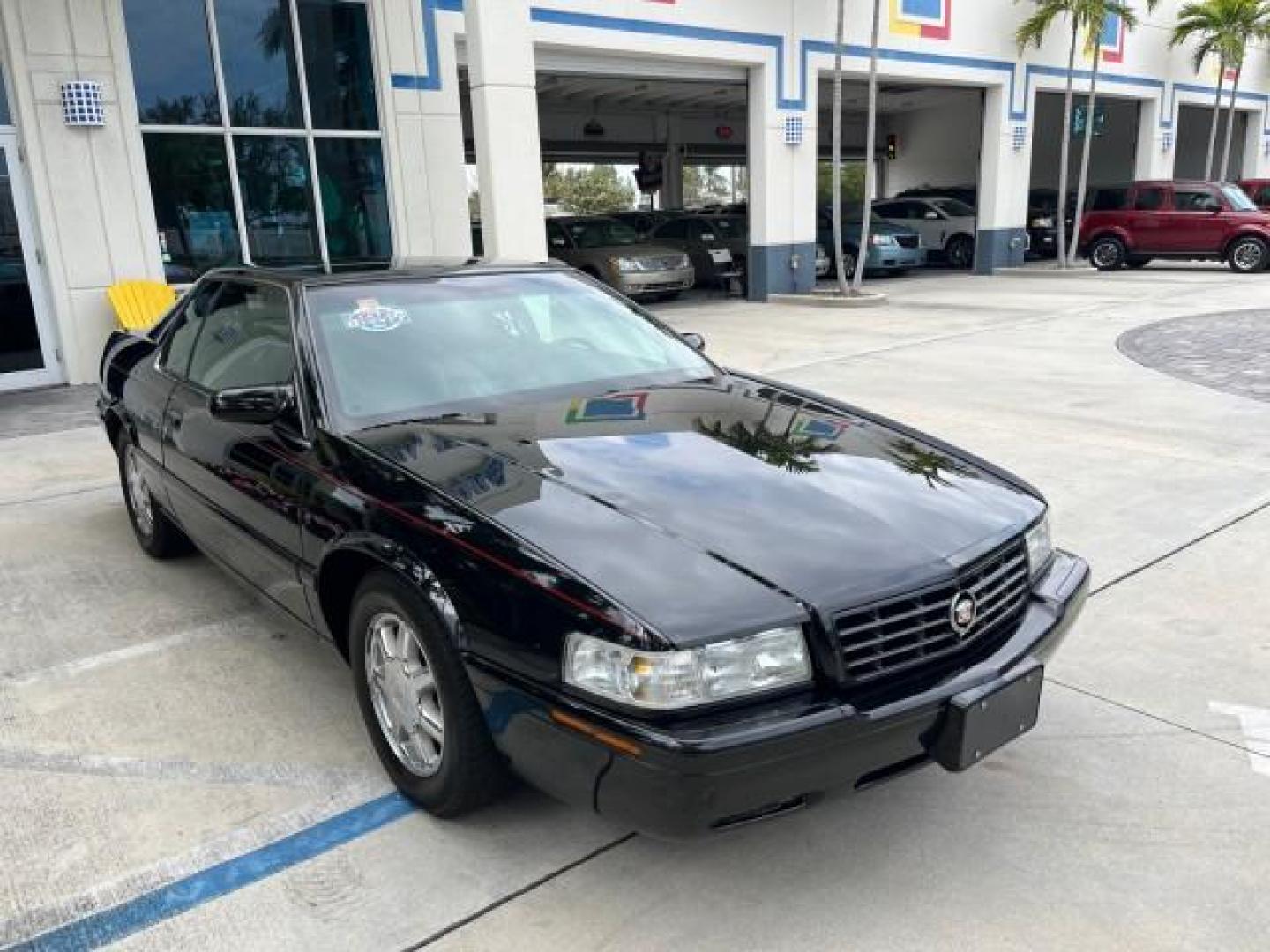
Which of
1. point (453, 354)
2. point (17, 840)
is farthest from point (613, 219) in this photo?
point (17, 840)

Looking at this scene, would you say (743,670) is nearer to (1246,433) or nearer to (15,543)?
(15,543)

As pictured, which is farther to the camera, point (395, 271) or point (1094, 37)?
point (1094, 37)

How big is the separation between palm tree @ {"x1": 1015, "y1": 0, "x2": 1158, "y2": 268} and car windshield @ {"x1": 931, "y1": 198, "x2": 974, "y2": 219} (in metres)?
2.01

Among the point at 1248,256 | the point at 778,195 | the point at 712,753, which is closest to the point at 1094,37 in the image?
the point at 1248,256

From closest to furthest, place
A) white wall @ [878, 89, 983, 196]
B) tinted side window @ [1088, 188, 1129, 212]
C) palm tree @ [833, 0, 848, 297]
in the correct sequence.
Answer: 1. palm tree @ [833, 0, 848, 297]
2. tinted side window @ [1088, 188, 1129, 212]
3. white wall @ [878, 89, 983, 196]

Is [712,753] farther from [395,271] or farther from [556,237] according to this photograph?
[556,237]

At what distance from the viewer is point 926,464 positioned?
315 centimetres

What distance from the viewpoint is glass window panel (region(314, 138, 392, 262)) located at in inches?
466

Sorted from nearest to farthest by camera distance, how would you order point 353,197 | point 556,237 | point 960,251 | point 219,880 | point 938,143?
point 219,880 → point 353,197 → point 556,237 → point 960,251 → point 938,143

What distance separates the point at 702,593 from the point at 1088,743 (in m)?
1.66

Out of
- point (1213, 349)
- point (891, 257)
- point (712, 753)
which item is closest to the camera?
point (712, 753)

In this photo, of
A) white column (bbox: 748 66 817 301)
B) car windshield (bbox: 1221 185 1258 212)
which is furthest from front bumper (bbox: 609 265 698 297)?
car windshield (bbox: 1221 185 1258 212)

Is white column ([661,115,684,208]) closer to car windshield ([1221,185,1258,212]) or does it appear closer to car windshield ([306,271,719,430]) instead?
car windshield ([1221,185,1258,212])

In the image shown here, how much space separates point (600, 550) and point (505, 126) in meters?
10.2
